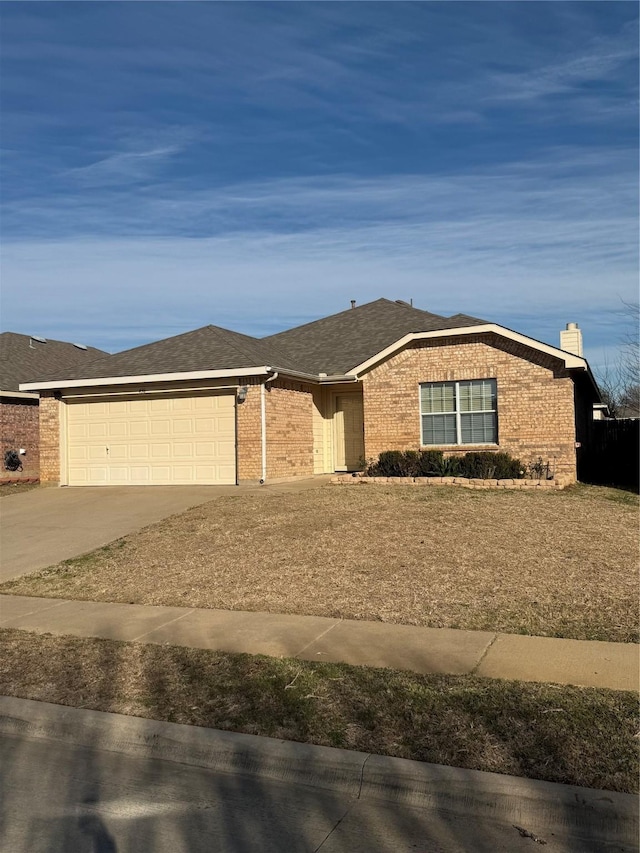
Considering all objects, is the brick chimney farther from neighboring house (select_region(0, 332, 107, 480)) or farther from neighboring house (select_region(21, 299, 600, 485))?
neighboring house (select_region(0, 332, 107, 480))

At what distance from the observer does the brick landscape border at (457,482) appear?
15.9 meters

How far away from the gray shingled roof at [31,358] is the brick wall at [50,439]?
2200 millimetres

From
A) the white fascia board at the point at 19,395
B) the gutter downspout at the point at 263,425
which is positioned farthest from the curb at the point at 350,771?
the white fascia board at the point at 19,395

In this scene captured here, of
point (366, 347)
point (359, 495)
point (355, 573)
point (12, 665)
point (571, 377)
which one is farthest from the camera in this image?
point (366, 347)

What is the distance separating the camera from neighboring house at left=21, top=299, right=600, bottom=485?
17625mm

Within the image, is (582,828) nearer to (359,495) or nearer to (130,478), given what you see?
(359,495)

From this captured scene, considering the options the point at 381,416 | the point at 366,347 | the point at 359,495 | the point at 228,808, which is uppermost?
the point at 366,347

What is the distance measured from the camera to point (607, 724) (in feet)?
16.8

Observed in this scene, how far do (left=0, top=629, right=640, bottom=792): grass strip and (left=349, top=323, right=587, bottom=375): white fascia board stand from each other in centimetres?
1209

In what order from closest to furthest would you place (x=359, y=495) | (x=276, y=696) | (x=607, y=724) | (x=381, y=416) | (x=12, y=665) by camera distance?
(x=607, y=724)
(x=276, y=696)
(x=12, y=665)
(x=359, y=495)
(x=381, y=416)

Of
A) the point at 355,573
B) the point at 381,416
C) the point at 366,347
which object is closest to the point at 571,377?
the point at 381,416

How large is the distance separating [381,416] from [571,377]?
177 inches

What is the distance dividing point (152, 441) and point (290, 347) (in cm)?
639

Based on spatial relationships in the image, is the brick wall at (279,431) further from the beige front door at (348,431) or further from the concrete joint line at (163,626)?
the concrete joint line at (163,626)
